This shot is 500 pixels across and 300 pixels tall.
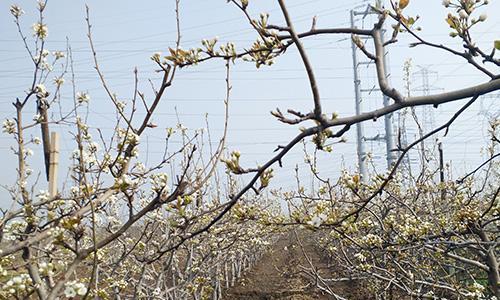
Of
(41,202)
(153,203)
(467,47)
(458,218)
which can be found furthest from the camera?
(458,218)

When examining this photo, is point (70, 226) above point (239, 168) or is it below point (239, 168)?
below

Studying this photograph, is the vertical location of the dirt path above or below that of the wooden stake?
below

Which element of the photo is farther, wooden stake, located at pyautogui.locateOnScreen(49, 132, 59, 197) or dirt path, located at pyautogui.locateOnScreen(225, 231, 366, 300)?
dirt path, located at pyautogui.locateOnScreen(225, 231, 366, 300)

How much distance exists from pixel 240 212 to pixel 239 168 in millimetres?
526

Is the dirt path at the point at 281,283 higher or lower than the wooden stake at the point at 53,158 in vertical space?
lower

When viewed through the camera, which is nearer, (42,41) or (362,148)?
(42,41)

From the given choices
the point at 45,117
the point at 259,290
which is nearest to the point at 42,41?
the point at 45,117

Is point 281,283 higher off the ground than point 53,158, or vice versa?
point 53,158

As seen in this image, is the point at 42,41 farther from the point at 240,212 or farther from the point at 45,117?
the point at 240,212

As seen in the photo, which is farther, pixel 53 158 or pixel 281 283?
pixel 281 283

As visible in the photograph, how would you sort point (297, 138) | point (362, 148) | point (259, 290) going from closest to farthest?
1. point (297, 138)
2. point (259, 290)
3. point (362, 148)

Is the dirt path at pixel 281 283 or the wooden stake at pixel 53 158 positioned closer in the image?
the wooden stake at pixel 53 158

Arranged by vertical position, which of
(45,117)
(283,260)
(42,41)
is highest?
(42,41)

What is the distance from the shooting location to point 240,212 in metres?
1.68
